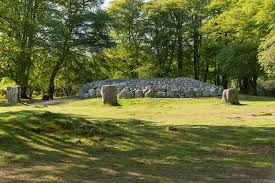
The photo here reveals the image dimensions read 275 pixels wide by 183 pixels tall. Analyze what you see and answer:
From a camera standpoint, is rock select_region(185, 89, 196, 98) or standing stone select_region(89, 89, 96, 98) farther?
standing stone select_region(89, 89, 96, 98)

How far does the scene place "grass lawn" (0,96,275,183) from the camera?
324 inches

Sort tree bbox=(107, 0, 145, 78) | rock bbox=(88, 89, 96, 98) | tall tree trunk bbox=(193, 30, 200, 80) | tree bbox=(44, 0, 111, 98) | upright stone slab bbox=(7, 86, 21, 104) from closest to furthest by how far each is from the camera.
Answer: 1. upright stone slab bbox=(7, 86, 21, 104)
2. rock bbox=(88, 89, 96, 98)
3. tree bbox=(44, 0, 111, 98)
4. tree bbox=(107, 0, 145, 78)
5. tall tree trunk bbox=(193, 30, 200, 80)

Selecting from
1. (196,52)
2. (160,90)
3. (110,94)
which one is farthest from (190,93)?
(196,52)

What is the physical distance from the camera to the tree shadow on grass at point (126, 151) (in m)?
8.24

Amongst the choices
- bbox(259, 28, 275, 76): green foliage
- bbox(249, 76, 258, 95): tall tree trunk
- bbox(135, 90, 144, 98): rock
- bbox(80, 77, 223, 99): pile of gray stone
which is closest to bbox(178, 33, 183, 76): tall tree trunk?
bbox(249, 76, 258, 95): tall tree trunk

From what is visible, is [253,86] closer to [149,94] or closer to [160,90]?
[160,90]

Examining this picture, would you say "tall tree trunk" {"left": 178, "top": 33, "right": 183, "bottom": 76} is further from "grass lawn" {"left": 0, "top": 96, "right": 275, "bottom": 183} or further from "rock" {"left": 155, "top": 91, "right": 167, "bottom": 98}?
"grass lawn" {"left": 0, "top": 96, "right": 275, "bottom": 183}

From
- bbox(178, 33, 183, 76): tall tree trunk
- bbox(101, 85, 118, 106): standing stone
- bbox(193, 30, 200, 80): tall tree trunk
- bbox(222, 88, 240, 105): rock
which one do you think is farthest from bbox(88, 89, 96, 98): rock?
bbox(193, 30, 200, 80): tall tree trunk

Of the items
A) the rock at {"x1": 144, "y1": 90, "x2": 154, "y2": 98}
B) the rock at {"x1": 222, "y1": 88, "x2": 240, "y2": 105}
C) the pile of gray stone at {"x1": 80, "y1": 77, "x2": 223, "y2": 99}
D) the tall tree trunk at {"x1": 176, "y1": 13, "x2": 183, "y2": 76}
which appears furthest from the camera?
the tall tree trunk at {"x1": 176, "y1": 13, "x2": 183, "y2": 76}

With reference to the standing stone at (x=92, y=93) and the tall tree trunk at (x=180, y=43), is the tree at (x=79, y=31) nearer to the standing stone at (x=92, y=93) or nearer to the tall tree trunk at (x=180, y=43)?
the standing stone at (x=92, y=93)

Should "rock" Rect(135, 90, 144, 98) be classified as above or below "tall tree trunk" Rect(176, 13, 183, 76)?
below

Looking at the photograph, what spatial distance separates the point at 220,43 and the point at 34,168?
45521 mm

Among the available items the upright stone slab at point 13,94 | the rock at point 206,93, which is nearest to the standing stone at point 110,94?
the upright stone slab at point 13,94

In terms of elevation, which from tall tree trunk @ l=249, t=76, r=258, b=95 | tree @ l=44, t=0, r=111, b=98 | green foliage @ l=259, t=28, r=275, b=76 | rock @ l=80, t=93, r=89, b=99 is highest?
tree @ l=44, t=0, r=111, b=98
